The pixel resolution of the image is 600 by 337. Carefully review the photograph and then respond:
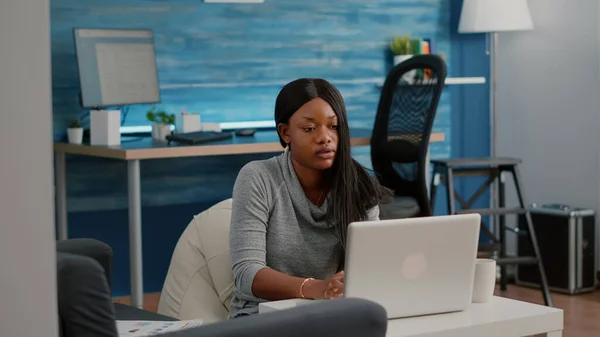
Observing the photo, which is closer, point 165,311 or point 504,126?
point 165,311

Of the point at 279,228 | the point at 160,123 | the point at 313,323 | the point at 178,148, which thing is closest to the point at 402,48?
the point at 160,123

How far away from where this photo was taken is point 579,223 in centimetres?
491

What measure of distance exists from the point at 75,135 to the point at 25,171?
3.46 metres

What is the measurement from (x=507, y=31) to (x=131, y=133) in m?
2.19

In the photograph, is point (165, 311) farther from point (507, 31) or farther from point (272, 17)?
point (507, 31)

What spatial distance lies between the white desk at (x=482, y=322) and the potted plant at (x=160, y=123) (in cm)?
257

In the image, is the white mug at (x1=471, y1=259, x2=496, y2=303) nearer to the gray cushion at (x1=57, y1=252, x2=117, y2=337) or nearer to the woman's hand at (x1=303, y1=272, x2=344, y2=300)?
the woman's hand at (x1=303, y1=272, x2=344, y2=300)

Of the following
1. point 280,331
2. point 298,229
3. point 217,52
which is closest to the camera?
point 280,331

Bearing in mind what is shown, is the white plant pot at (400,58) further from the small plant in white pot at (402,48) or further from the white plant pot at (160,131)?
the white plant pot at (160,131)

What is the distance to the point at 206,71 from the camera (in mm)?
5148

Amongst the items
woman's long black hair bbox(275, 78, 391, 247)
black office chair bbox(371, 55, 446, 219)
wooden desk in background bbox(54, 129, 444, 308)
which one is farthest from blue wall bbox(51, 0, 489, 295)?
woman's long black hair bbox(275, 78, 391, 247)

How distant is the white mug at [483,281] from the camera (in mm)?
2180

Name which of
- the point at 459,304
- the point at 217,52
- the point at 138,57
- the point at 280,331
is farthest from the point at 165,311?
the point at 217,52

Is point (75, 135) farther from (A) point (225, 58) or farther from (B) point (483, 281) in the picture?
(B) point (483, 281)
